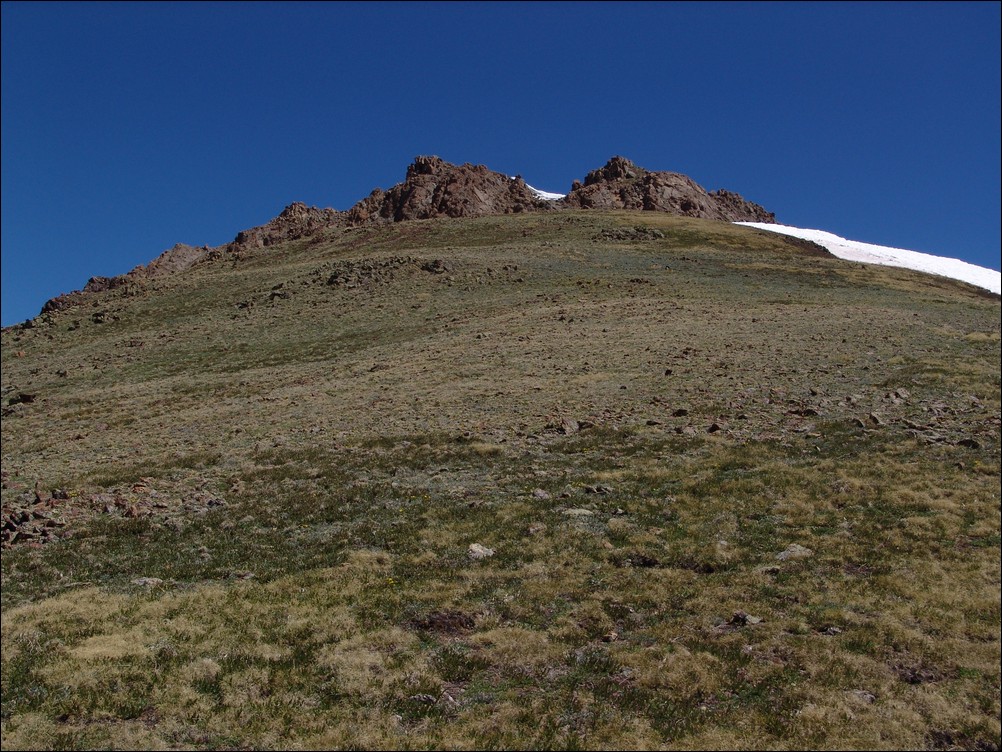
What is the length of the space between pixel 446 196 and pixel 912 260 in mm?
87603

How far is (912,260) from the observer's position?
113062 millimetres

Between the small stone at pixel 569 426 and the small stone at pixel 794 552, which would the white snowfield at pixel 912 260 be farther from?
the small stone at pixel 794 552

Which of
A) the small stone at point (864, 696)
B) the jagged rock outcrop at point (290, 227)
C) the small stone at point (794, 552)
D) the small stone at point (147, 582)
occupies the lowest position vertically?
the small stone at point (864, 696)

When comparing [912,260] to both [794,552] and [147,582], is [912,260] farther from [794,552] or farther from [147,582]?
[147,582]

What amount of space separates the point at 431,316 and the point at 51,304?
190 feet

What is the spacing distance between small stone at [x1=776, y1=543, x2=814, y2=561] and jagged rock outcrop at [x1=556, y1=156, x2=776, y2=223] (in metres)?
123

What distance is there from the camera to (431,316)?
194 ft

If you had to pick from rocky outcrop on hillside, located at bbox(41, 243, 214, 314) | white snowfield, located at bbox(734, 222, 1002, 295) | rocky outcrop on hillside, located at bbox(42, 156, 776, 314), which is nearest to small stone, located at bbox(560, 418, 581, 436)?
rocky outcrop on hillside, located at bbox(41, 243, 214, 314)

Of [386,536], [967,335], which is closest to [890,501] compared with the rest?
[386,536]

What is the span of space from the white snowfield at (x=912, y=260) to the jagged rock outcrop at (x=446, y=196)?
184ft

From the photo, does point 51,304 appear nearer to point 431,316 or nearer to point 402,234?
point 402,234

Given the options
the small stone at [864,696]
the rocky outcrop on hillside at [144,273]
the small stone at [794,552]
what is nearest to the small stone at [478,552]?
the small stone at [794,552]

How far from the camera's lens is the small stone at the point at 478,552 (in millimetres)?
16797

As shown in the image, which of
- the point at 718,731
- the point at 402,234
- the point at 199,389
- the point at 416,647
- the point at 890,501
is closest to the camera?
the point at 718,731
